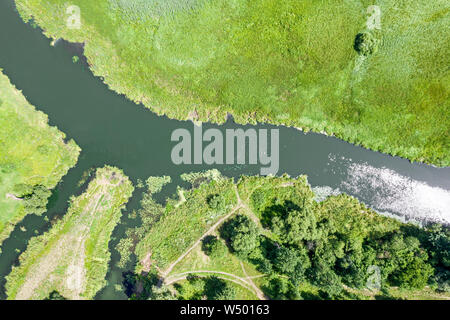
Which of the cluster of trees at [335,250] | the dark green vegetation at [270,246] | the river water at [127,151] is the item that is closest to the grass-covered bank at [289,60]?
the river water at [127,151]

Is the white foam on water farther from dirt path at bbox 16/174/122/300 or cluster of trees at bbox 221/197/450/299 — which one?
dirt path at bbox 16/174/122/300

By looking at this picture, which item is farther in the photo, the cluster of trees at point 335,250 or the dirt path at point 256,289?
the dirt path at point 256,289

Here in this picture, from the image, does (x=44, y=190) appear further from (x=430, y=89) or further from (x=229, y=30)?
(x=430, y=89)

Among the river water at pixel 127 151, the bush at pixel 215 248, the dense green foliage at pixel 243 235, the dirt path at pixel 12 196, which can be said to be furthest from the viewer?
Result: the river water at pixel 127 151

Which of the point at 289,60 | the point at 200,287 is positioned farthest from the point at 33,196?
the point at 289,60

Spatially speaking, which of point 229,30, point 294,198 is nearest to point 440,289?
point 294,198

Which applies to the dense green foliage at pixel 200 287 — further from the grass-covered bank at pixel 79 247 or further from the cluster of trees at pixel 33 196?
the cluster of trees at pixel 33 196
